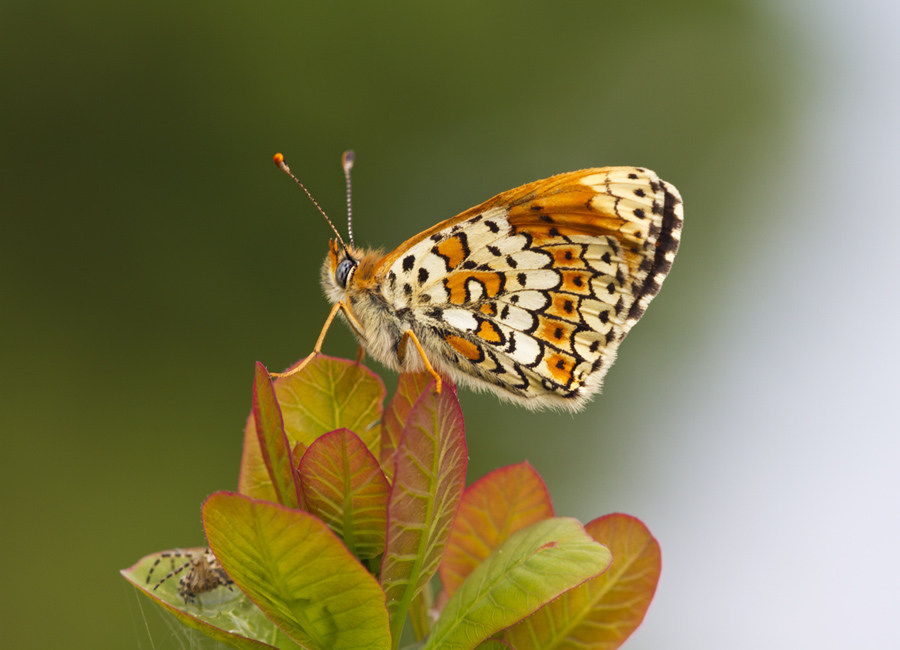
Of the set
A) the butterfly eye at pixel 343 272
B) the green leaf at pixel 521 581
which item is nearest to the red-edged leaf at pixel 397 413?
the green leaf at pixel 521 581

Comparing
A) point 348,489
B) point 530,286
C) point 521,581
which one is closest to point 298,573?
point 348,489

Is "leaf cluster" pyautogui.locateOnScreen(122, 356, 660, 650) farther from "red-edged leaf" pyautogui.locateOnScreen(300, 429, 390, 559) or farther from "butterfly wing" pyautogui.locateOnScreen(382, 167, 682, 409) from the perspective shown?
"butterfly wing" pyautogui.locateOnScreen(382, 167, 682, 409)

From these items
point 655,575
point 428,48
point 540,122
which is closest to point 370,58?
point 428,48

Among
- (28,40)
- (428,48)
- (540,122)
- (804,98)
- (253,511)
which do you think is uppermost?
(28,40)

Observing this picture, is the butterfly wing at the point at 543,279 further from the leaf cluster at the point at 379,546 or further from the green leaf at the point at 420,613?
the green leaf at the point at 420,613

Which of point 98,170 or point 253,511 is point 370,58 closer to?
point 98,170

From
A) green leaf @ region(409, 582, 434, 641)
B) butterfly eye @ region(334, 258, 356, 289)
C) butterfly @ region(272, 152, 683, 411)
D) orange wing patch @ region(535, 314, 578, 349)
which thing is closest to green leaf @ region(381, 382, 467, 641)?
green leaf @ region(409, 582, 434, 641)
